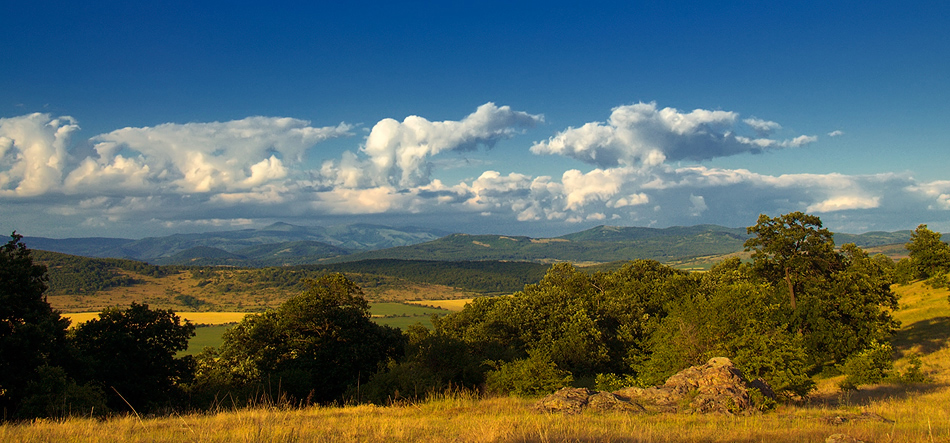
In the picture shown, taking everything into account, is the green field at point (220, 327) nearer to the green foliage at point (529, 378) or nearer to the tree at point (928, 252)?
the green foliage at point (529, 378)

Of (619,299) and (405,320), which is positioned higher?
(619,299)

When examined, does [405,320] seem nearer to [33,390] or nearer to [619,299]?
[619,299]

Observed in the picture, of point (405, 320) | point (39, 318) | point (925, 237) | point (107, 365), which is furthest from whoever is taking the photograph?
point (405, 320)

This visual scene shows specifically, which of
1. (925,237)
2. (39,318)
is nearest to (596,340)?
(39,318)

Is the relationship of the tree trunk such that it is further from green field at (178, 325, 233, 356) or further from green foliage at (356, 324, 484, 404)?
green field at (178, 325, 233, 356)

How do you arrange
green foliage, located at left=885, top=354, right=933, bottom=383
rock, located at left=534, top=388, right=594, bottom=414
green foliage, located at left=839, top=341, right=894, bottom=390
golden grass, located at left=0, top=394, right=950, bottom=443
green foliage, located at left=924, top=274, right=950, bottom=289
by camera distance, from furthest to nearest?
1. green foliage, located at left=924, top=274, right=950, bottom=289
2. green foliage, located at left=839, top=341, right=894, bottom=390
3. green foliage, located at left=885, top=354, right=933, bottom=383
4. rock, located at left=534, top=388, right=594, bottom=414
5. golden grass, located at left=0, top=394, right=950, bottom=443

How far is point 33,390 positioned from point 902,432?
34.6 m

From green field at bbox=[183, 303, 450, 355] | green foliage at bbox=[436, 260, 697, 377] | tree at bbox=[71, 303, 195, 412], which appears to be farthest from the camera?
green field at bbox=[183, 303, 450, 355]

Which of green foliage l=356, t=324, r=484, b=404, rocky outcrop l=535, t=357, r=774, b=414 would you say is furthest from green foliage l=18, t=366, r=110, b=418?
rocky outcrop l=535, t=357, r=774, b=414

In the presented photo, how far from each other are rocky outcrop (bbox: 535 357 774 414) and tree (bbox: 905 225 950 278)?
79.7 metres

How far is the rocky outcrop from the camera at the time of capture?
15.6 metres

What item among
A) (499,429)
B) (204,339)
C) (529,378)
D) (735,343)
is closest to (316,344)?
(529,378)

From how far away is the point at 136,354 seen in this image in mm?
35156

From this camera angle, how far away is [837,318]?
3941 centimetres
